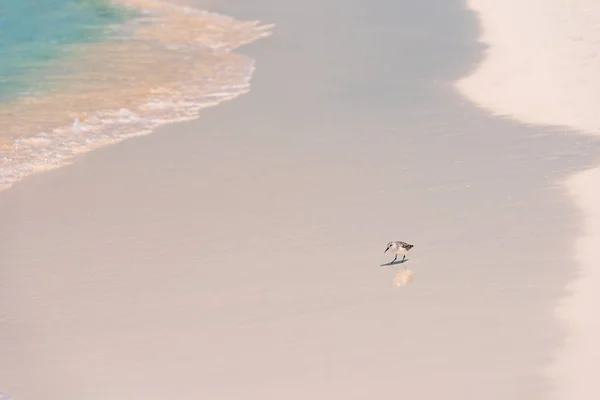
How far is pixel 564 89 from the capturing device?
1012cm

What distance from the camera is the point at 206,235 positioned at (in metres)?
6.99

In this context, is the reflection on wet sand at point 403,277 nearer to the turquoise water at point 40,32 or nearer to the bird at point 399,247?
the bird at point 399,247

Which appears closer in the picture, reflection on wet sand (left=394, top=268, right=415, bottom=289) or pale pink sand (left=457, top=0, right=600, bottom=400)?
pale pink sand (left=457, top=0, right=600, bottom=400)

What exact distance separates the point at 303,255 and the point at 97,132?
4212 millimetres

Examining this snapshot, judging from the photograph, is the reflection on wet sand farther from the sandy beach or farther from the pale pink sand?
the pale pink sand

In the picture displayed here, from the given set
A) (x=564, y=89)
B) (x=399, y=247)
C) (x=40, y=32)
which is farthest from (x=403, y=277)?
(x=40, y=32)

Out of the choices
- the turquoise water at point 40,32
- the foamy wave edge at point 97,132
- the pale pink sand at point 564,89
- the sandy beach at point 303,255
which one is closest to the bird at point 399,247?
the sandy beach at point 303,255

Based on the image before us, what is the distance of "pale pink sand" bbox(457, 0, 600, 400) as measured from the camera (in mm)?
5043

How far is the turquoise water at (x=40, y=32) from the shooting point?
12.7 m

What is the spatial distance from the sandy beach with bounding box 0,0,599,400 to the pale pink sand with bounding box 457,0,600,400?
0.08 m

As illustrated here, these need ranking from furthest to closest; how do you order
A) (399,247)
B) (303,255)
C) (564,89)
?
1. (564,89)
2. (303,255)
3. (399,247)

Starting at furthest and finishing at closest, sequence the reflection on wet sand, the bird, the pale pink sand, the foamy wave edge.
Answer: the foamy wave edge, the bird, the reflection on wet sand, the pale pink sand

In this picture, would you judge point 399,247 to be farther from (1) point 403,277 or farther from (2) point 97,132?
(2) point 97,132

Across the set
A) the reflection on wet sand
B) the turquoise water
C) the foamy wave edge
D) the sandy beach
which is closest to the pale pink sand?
the sandy beach
